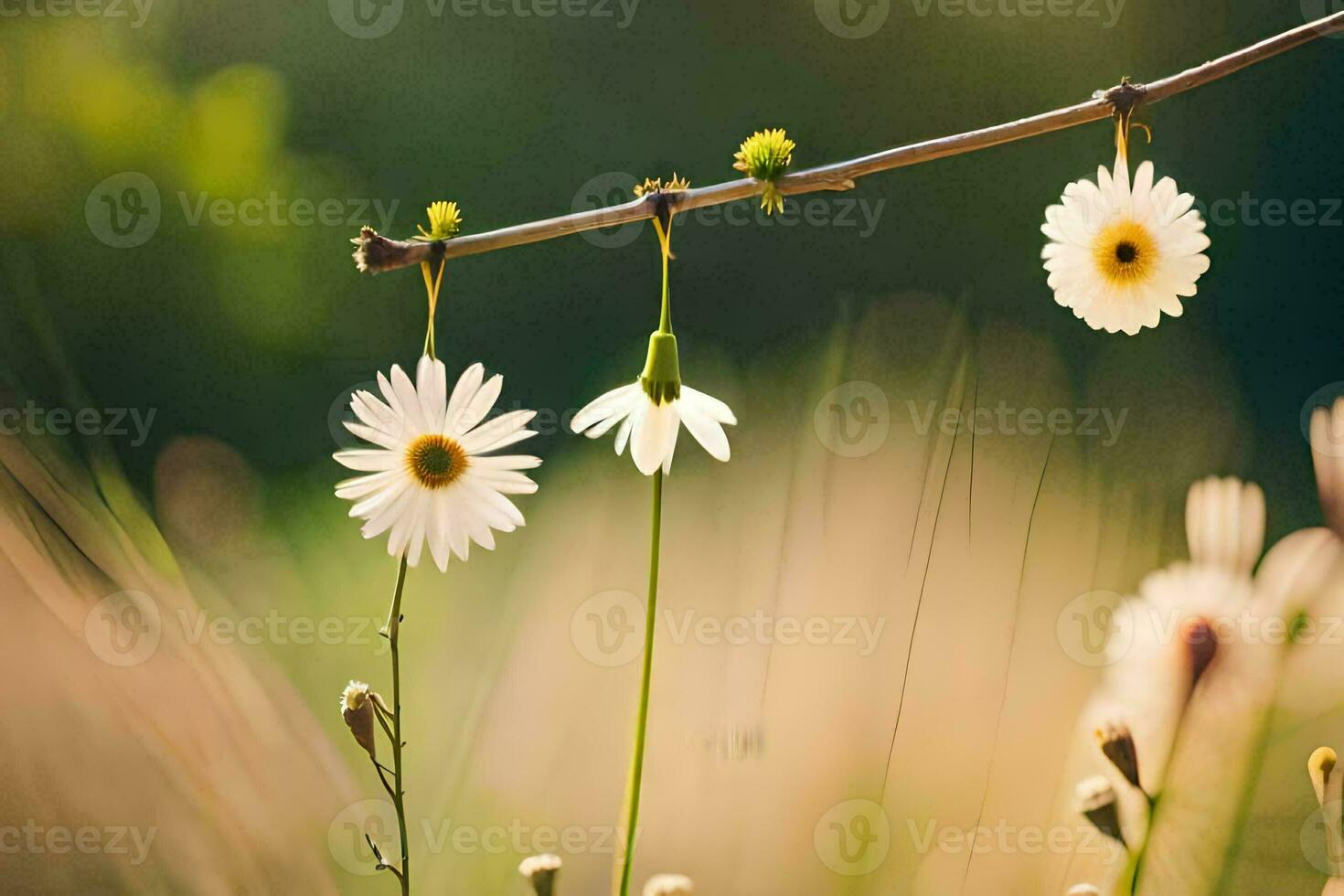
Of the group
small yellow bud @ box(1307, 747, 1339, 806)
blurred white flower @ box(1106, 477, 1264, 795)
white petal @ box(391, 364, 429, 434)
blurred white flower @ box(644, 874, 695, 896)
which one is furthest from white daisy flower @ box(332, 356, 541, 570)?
small yellow bud @ box(1307, 747, 1339, 806)

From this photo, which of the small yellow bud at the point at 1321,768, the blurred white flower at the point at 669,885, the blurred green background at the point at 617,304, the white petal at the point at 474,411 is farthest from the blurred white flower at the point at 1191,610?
the white petal at the point at 474,411

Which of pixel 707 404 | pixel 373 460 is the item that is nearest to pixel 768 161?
pixel 707 404

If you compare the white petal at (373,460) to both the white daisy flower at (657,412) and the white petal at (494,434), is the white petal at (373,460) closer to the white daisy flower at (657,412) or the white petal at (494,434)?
the white petal at (494,434)

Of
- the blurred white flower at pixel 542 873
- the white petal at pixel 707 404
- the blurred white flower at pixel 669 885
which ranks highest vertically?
the white petal at pixel 707 404

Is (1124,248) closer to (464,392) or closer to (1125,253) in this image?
(1125,253)

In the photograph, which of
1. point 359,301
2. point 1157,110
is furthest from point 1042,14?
point 359,301

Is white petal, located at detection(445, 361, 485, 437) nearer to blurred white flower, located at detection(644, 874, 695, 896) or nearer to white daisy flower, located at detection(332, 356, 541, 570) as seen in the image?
white daisy flower, located at detection(332, 356, 541, 570)

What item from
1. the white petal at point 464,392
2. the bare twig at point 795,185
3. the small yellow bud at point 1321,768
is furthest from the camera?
the small yellow bud at point 1321,768
